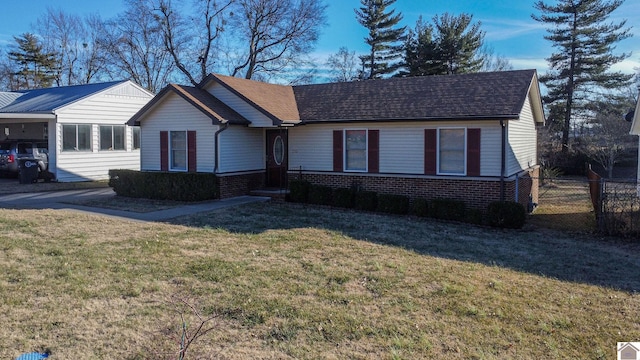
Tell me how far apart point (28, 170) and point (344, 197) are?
1410 cm

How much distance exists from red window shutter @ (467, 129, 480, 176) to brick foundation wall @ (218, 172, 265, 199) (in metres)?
7.21

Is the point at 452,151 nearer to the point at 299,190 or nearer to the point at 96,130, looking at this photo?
the point at 299,190

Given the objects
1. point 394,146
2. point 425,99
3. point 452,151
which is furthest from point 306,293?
point 425,99

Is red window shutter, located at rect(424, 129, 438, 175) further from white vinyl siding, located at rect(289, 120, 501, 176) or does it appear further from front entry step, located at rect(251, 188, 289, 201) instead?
front entry step, located at rect(251, 188, 289, 201)

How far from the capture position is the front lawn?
5.06m

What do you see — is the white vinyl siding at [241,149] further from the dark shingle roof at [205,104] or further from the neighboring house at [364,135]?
the dark shingle roof at [205,104]

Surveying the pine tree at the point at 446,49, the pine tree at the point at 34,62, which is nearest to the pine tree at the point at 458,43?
the pine tree at the point at 446,49

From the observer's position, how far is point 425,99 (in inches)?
627

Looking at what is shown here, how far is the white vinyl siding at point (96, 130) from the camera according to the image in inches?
846

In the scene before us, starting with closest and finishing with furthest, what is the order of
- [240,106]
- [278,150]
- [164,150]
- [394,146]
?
[394,146]
[240,106]
[164,150]
[278,150]

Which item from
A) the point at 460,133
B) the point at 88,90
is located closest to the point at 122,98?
the point at 88,90

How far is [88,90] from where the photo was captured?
2408cm

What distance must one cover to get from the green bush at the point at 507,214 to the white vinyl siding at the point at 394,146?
4.28ft

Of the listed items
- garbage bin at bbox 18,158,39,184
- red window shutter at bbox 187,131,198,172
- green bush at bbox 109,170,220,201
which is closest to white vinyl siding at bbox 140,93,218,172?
red window shutter at bbox 187,131,198,172
